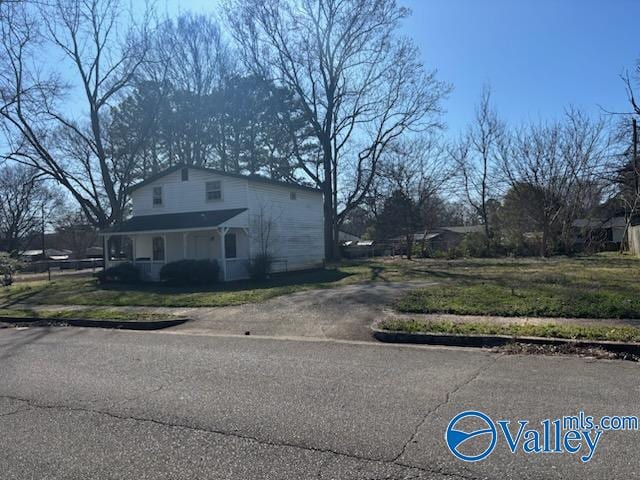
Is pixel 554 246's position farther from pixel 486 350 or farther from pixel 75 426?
pixel 75 426

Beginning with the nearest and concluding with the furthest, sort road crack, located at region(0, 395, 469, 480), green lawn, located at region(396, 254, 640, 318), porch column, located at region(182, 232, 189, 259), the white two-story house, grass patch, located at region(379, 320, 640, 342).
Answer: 1. road crack, located at region(0, 395, 469, 480)
2. grass patch, located at region(379, 320, 640, 342)
3. green lawn, located at region(396, 254, 640, 318)
4. porch column, located at region(182, 232, 189, 259)
5. the white two-story house

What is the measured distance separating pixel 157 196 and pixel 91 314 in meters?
15.6

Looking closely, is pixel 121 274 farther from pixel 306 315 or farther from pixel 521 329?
pixel 521 329

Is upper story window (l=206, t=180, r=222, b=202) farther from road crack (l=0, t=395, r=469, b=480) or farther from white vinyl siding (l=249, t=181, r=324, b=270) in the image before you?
road crack (l=0, t=395, r=469, b=480)

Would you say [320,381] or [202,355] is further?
[202,355]

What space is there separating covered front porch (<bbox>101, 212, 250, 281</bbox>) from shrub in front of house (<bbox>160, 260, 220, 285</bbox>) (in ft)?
3.20

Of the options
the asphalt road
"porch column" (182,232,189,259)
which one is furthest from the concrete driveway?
"porch column" (182,232,189,259)

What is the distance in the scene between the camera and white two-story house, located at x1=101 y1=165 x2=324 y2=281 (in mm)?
25094

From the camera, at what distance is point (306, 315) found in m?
11.7

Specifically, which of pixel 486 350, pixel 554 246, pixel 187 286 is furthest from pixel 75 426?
pixel 554 246

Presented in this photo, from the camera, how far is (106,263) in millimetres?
28609

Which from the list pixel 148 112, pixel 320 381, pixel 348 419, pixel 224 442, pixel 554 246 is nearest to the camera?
pixel 224 442

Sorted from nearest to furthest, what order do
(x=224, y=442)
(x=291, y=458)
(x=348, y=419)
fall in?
1. (x=291, y=458)
2. (x=224, y=442)
3. (x=348, y=419)

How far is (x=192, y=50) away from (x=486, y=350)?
39832 millimetres
